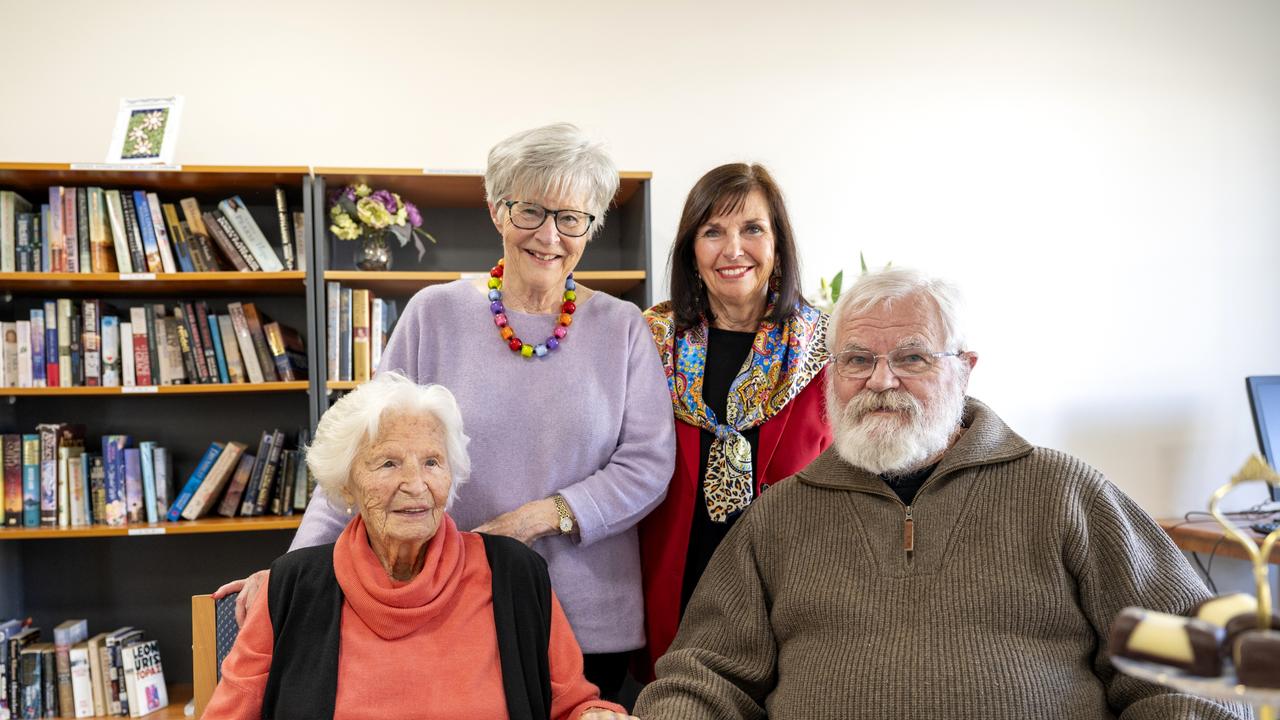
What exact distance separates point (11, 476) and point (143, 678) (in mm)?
836

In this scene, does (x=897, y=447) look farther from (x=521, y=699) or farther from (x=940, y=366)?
(x=521, y=699)

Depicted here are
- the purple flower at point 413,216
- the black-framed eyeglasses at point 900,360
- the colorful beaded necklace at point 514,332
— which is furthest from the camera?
the purple flower at point 413,216

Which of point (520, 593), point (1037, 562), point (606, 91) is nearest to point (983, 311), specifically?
point (606, 91)

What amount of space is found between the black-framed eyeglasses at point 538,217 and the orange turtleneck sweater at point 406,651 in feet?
2.12

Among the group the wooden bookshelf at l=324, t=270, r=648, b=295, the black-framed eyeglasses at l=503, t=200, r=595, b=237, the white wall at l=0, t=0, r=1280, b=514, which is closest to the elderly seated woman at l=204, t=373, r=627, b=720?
the black-framed eyeglasses at l=503, t=200, r=595, b=237

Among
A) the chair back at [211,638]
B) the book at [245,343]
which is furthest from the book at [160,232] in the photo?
the chair back at [211,638]

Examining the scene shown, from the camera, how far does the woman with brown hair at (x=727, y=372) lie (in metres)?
2.10

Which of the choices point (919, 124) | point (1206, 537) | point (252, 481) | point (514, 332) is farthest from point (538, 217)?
point (1206, 537)

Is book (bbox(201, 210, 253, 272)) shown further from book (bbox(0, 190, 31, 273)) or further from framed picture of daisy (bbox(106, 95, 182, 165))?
book (bbox(0, 190, 31, 273))

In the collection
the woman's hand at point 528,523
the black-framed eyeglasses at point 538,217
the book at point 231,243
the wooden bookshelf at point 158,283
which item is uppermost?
the book at point 231,243

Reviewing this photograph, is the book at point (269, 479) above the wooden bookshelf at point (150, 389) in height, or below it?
below

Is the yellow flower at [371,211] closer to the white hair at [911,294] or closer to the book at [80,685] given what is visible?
the book at [80,685]

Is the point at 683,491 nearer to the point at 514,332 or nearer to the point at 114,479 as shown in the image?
the point at 514,332

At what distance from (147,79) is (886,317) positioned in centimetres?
314
